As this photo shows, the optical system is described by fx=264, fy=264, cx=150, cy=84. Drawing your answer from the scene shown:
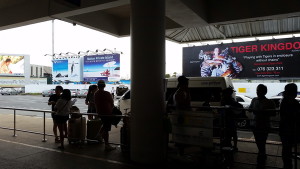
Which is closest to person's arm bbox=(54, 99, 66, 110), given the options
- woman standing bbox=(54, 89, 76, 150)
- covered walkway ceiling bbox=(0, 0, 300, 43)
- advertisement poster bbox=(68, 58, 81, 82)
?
woman standing bbox=(54, 89, 76, 150)

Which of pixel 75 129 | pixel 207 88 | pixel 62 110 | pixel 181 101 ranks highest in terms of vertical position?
pixel 207 88

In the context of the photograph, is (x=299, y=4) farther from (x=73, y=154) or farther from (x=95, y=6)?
(x=73, y=154)

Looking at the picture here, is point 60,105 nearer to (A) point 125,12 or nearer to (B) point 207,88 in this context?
(B) point 207,88

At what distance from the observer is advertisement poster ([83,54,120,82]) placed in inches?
1347

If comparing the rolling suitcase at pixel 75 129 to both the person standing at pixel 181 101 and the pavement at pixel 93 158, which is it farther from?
the person standing at pixel 181 101

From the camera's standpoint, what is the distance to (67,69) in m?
38.5

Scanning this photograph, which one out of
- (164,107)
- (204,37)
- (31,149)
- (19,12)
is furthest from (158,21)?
(204,37)

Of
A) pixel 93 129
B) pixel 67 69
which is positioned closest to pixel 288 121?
pixel 93 129

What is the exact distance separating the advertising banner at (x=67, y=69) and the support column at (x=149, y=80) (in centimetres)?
3299

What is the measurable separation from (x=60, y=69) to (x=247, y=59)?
27.9 metres

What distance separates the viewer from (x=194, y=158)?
588 cm

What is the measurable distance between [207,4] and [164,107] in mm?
5529

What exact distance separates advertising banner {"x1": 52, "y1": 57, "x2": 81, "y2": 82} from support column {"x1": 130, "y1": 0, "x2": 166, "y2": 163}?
1299 inches

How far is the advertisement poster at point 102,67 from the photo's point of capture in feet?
112
